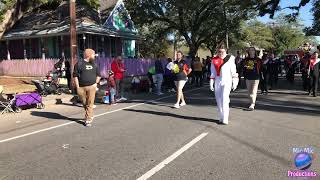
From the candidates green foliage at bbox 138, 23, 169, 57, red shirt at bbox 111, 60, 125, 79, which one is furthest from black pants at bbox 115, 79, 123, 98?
green foliage at bbox 138, 23, 169, 57

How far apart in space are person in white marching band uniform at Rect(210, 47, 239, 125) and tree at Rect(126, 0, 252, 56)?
27806mm

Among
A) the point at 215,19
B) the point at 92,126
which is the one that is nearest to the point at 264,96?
the point at 92,126

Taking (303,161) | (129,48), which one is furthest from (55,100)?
(129,48)

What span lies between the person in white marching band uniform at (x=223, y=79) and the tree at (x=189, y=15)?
27.8 metres

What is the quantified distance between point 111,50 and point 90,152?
92.5 feet

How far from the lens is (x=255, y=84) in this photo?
14.1 metres

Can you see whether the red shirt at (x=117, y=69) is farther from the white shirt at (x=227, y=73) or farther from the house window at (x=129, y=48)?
the house window at (x=129, y=48)

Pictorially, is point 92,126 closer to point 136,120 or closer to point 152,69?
point 136,120

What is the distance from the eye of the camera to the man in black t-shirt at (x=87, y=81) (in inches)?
468

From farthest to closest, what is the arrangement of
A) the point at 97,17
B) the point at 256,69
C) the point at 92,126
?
1. the point at 97,17
2. the point at 256,69
3. the point at 92,126

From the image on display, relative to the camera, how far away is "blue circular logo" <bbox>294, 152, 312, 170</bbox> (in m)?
7.02

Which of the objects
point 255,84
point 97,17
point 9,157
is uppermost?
point 97,17

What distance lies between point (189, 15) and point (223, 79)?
3646 cm

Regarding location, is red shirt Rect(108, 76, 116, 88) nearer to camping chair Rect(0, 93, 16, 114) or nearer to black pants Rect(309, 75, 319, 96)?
camping chair Rect(0, 93, 16, 114)
